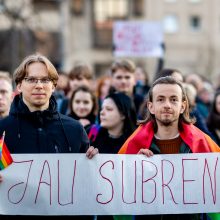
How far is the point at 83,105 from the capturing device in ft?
24.4

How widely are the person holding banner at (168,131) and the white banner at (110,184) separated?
6 centimetres

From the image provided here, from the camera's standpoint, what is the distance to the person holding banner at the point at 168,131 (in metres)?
5.05

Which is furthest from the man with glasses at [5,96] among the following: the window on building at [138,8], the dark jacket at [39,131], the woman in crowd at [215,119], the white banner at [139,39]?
the window on building at [138,8]

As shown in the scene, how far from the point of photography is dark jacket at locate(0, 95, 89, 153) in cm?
480

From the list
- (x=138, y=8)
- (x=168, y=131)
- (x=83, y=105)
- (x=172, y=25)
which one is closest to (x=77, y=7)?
(x=138, y=8)

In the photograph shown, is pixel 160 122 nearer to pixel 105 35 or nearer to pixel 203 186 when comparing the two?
pixel 203 186

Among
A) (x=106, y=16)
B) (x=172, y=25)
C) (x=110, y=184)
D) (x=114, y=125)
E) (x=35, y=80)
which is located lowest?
(x=172, y=25)

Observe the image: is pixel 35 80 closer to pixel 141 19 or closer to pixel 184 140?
pixel 184 140

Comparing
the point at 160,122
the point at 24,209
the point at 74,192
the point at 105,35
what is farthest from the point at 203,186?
the point at 105,35

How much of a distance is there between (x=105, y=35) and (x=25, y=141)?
47.0m

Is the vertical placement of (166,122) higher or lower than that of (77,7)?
lower

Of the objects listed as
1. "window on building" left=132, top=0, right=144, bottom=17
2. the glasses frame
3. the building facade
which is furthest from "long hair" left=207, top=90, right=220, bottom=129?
"window on building" left=132, top=0, right=144, bottom=17

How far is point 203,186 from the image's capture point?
5.14 meters

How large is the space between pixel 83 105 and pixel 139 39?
5.86 m
